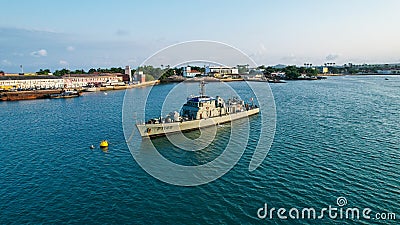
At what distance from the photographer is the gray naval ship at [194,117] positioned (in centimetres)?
2817

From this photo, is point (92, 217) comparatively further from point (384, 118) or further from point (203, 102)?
point (384, 118)

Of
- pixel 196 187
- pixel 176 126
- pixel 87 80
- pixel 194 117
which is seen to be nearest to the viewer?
pixel 196 187

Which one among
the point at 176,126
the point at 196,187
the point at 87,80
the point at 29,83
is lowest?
the point at 196,187

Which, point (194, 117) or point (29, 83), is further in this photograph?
point (29, 83)

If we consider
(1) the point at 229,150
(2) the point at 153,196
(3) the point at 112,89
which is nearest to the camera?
(2) the point at 153,196

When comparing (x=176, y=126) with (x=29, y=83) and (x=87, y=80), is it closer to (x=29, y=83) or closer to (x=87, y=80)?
(x=29, y=83)

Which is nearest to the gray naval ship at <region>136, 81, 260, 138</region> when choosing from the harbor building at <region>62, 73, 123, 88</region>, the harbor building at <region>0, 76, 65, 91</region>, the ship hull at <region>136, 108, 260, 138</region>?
the ship hull at <region>136, 108, 260, 138</region>

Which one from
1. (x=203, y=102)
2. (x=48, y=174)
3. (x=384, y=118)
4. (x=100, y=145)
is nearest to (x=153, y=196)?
(x=48, y=174)

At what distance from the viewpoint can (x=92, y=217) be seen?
13836mm

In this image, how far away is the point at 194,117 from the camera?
31500 mm

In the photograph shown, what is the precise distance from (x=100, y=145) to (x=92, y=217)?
40.1ft

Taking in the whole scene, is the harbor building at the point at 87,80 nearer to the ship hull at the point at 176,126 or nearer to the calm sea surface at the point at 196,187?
the calm sea surface at the point at 196,187

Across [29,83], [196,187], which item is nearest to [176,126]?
[196,187]

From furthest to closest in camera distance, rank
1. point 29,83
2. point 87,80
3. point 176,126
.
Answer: point 87,80, point 29,83, point 176,126
